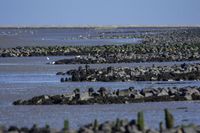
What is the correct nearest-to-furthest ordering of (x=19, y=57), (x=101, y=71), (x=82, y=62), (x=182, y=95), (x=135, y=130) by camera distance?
(x=135, y=130) → (x=182, y=95) → (x=101, y=71) → (x=82, y=62) → (x=19, y=57)

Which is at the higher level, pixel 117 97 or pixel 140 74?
pixel 117 97

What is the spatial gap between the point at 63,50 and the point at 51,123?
46.1 m

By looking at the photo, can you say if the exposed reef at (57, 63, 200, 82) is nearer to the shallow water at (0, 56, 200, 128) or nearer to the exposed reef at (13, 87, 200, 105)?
the shallow water at (0, 56, 200, 128)

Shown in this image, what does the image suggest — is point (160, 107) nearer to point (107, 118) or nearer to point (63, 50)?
point (107, 118)

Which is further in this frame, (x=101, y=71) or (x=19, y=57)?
(x=19, y=57)

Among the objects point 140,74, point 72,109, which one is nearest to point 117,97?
point 72,109

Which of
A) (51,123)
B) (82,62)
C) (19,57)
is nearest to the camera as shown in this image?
(51,123)

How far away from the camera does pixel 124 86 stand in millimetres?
33219

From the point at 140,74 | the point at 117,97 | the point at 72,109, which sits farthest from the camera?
the point at 140,74

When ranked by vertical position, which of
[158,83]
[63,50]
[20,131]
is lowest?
[63,50]

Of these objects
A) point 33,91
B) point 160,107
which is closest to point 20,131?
point 160,107

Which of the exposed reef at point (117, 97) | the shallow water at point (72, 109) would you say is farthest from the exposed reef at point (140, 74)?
the exposed reef at point (117, 97)

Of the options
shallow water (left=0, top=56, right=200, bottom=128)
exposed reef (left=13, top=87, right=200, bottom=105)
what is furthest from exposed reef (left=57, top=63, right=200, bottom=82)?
exposed reef (left=13, top=87, right=200, bottom=105)

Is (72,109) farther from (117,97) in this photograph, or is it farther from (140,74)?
(140,74)
